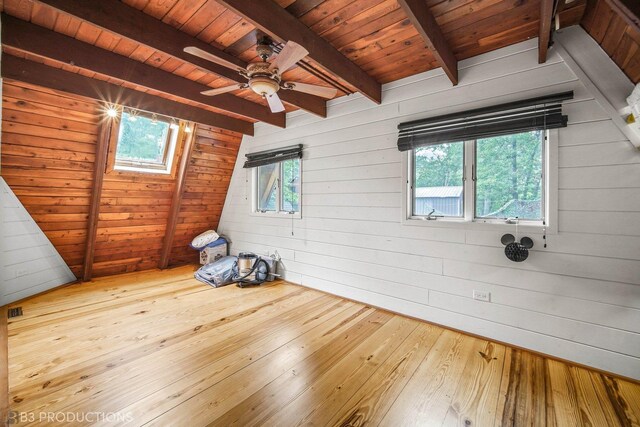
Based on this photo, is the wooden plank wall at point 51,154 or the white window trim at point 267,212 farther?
the white window trim at point 267,212

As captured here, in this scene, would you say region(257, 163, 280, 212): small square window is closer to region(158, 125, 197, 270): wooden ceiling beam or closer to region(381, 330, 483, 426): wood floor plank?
region(158, 125, 197, 270): wooden ceiling beam

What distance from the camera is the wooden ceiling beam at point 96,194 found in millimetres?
3180

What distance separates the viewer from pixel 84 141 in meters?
3.20

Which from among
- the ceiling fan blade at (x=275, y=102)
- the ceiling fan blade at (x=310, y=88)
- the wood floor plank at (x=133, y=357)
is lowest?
the wood floor plank at (x=133, y=357)

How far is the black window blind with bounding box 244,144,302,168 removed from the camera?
388cm

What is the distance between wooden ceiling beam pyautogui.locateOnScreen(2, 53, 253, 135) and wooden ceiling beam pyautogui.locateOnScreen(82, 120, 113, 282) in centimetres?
44

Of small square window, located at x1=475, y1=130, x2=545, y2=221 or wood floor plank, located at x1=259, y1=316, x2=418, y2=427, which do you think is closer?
wood floor plank, located at x1=259, y1=316, x2=418, y2=427

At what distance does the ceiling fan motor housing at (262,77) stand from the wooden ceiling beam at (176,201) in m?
2.27

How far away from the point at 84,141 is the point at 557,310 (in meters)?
5.09

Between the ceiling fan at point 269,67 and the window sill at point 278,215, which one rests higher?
the ceiling fan at point 269,67

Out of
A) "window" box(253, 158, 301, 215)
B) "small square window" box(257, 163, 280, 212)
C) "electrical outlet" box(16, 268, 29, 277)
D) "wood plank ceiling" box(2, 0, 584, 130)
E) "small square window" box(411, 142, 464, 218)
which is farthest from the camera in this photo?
"small square window" box(257, 163, 280, 212)

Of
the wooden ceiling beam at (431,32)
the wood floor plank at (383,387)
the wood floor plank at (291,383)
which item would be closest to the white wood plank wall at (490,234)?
the wooden ceiling beam at (431,32)

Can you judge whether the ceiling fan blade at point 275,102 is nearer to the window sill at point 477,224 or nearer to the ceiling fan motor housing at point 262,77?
the ceiling fan motor housing at point 262,77

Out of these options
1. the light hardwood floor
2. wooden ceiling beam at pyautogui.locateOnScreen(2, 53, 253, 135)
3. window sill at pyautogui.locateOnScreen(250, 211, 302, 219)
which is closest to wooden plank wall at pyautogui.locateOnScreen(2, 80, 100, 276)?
wooden ceiling beam at pyautogui.locateOnScreen(2, 53, 253, 135)
